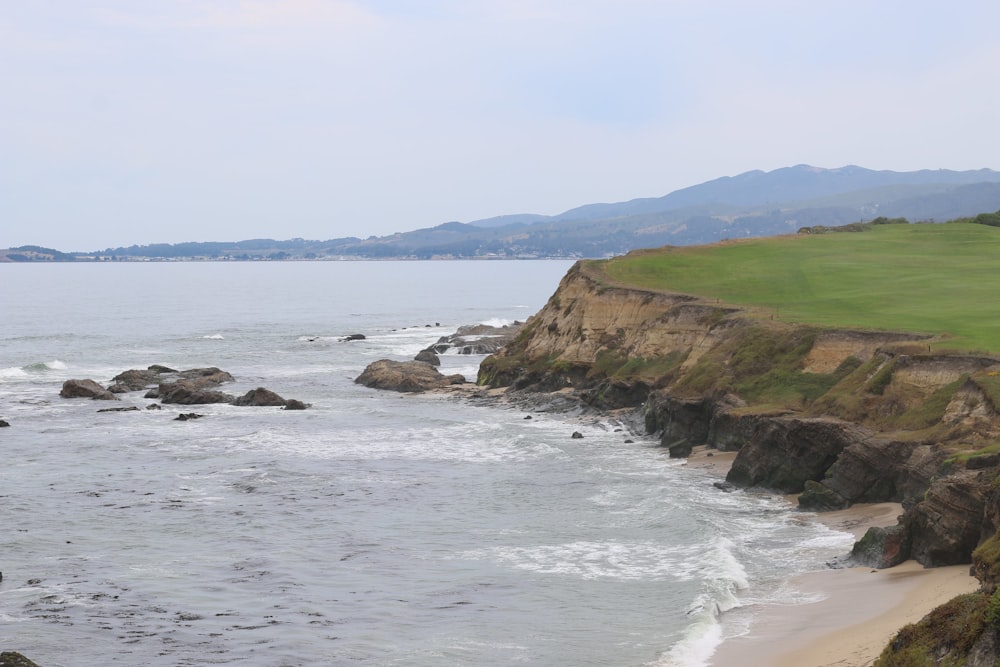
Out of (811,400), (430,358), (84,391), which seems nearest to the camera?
(811,400)

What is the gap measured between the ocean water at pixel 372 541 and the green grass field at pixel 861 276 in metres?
8.90

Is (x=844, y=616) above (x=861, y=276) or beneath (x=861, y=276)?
beneath

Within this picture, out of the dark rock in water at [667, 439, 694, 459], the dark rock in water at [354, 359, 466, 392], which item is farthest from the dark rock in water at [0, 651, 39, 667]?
the dark rock in water at [354, 359, 466, 392]

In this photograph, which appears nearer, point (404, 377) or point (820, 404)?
point (820, 404)

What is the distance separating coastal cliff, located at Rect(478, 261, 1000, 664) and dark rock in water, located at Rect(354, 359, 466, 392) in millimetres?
7416

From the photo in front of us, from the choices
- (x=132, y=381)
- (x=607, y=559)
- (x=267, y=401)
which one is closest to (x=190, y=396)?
(x=267, y=401)

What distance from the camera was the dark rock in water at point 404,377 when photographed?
57750 mm

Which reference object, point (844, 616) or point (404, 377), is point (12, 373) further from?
point (844, 616)

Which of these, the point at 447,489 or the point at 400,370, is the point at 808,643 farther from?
the point at 400,370

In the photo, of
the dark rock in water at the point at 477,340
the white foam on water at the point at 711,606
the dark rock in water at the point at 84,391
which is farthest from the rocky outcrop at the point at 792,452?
the dark rock in water at the point at 477,340

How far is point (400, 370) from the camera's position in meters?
59.8

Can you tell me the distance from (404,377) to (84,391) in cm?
1551

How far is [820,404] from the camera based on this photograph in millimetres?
32625

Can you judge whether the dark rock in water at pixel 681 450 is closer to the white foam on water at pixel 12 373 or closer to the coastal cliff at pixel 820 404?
the coastal cliff at pixel 820 404
